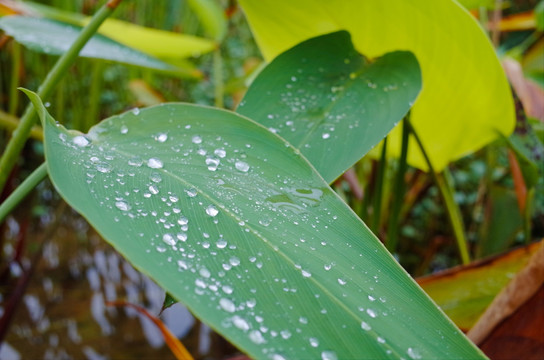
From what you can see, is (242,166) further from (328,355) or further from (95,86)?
(95,86)

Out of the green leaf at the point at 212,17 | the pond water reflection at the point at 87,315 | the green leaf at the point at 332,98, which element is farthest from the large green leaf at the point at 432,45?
the pond water reflection at the point at 87,315

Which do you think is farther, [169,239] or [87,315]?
[87,315]

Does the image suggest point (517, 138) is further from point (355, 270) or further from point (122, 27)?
point (122, 27)

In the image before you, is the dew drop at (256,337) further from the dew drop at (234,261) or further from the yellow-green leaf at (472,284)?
the yellow-green leaf at (472,284)

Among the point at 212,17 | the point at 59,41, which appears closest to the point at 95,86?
the point at 212,17

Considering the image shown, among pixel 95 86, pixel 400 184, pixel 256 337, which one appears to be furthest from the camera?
pixel 95 86

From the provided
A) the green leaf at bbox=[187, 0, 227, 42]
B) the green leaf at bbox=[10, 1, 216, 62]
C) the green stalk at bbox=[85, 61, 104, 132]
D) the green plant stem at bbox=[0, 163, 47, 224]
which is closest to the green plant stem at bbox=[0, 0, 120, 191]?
the green plant stem at bbox=[0, 163, 47, 224]

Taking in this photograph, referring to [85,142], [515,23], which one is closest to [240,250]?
[85,142]

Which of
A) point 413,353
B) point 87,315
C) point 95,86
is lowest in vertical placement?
point 87,315
